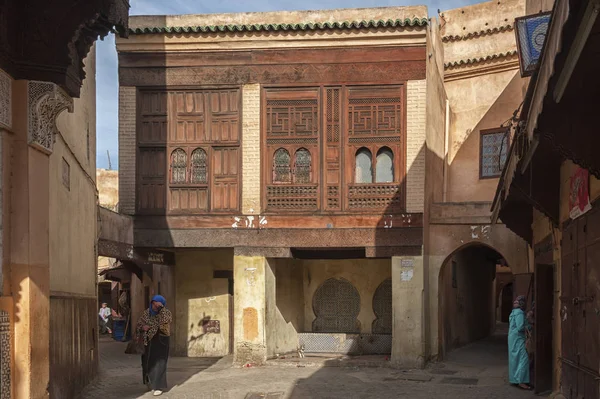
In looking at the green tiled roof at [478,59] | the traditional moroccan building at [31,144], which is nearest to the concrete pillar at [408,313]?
the green tiled roof at [478,59]

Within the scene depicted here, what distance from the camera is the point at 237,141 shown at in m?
16.2

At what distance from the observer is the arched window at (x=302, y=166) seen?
16172 millimetres

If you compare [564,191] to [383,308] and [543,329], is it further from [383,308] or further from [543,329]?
[383,308]

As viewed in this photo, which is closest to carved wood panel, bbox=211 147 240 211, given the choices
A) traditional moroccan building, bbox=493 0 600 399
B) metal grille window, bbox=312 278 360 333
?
metal grille window, bbox=312 278 360 333

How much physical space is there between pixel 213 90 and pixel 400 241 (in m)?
5.01

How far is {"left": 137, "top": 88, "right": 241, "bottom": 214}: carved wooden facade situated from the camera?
16.3 meters

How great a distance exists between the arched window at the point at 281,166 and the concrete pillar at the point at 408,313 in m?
2.81

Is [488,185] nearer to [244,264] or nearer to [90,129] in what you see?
[244,264]

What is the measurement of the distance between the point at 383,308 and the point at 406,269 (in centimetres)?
283

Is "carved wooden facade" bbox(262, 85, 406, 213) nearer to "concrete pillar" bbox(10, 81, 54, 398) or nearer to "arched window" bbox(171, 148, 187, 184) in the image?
"arched window" bbox(171, 148, 187, 184)

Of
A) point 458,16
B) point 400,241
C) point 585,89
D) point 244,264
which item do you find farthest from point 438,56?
point 585,89

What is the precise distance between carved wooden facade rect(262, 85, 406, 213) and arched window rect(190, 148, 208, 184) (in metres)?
1.30

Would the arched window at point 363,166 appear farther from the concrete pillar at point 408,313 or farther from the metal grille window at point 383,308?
the metal grille window at point 383,308

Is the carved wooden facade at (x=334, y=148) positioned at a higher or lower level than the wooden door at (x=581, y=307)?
higher
